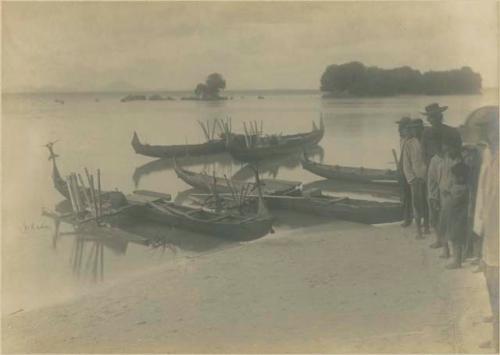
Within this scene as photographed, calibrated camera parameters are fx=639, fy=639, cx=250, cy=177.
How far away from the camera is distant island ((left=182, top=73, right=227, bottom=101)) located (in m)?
3.38

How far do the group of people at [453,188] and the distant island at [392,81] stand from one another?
0.12m

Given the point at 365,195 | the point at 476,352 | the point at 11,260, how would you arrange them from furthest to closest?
1. the point at 365,195
2. the point at 11,260
3. the point at 476,352

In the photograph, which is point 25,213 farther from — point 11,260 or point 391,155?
point 391,155

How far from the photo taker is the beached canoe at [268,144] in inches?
135

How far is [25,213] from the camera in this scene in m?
3.40

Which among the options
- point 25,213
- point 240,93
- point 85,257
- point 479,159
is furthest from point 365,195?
point 25,213

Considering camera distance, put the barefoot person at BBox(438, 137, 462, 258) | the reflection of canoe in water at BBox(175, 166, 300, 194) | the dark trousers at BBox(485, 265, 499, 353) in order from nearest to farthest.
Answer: the dark trousers at BBox(485, 265, 499, 353) → the barefoot person at BBox(438, 137, 462, 258) → the reflection of canoe in water at BBox(175, 166, 300, 194)

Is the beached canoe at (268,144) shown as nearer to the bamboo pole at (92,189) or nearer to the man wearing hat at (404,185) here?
the man wearing hat at (404,185)

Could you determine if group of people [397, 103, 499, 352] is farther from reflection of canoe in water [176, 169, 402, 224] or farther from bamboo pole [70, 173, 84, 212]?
bamboo pole [70, 173, 84, 212]

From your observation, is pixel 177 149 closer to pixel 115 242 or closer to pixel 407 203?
pixel 115 242

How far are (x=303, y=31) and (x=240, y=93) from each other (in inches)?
18.3

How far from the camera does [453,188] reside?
328 centimetres

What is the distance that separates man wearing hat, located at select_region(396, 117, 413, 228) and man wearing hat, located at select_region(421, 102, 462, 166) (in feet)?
0.34

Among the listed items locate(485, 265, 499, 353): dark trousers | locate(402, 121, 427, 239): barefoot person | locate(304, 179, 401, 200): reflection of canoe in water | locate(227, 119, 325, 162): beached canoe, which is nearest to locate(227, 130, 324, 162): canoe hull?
locate(227, 119, 325, 162): beached canoe
